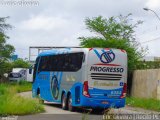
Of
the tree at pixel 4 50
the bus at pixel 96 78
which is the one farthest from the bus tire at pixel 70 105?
the tree at pixel 4 50

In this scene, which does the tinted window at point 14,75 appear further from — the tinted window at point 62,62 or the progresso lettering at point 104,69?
the progresso lettering at point 104,69

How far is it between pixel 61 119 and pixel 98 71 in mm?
5069

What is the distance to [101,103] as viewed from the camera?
2611 centimetres

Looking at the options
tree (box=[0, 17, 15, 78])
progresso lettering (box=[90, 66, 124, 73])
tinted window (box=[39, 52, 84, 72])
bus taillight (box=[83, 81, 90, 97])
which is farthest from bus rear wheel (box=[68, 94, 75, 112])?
tree (box=[0, 17, 15, 78])

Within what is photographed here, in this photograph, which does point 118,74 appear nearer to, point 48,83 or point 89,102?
point 89,102

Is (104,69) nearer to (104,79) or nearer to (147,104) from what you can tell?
(104,79)

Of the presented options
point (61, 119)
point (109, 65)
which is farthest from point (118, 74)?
point (61, 119)

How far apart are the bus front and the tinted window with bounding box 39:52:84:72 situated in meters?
0.96

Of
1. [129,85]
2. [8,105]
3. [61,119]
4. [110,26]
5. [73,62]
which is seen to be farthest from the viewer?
[110,26]

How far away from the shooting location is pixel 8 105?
23000 millimetres

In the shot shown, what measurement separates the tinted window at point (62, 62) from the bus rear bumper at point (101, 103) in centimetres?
180

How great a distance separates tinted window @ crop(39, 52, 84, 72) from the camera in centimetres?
2688

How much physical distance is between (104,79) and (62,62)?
13.7 feet

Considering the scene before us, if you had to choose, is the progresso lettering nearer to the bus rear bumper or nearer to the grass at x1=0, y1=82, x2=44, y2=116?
the bus rear bumper
